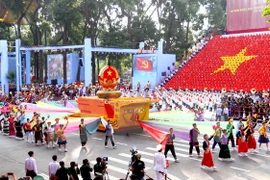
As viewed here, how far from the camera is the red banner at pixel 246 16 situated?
3876 cm

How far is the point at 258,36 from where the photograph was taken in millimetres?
36281

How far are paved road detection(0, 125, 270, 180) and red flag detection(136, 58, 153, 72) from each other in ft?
71.8

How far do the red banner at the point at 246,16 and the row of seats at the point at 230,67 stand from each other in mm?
2956

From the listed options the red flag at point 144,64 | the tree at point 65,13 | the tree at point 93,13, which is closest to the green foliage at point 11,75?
the tree at point 65,13

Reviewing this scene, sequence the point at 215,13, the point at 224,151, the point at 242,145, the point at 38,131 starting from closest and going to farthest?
1. the point at 224,151
2. the point at 242,145
3. the point at 38,131
4. the point at 215,13

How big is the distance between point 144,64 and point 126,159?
26.4 m

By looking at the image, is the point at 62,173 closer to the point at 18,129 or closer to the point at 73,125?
the point at 73,125

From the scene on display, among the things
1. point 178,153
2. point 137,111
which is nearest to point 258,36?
point 137,111

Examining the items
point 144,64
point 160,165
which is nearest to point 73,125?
point 160,165

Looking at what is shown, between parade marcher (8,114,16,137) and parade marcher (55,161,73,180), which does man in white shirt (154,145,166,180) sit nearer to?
parade marcher (55,161,73,180)

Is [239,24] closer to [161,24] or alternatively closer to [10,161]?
[161,24]

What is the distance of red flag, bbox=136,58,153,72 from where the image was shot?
37.6 metres

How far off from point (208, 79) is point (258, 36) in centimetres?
877

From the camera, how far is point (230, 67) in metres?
33.6
